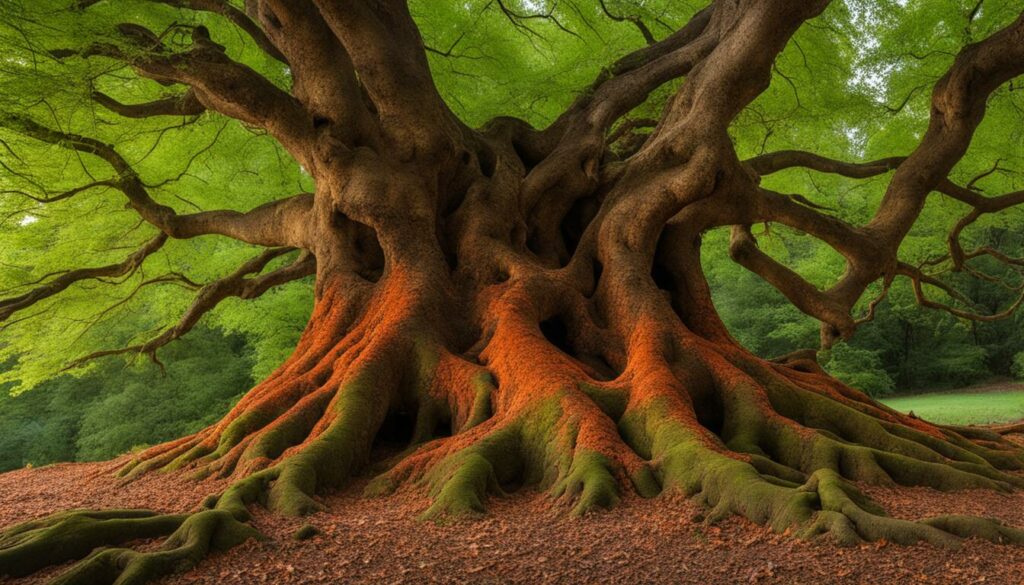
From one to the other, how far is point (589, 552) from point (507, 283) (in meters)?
3.67

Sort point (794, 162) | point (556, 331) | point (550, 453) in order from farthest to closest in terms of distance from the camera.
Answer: point (794, 162) < point (556, 331) < point (550, 453)

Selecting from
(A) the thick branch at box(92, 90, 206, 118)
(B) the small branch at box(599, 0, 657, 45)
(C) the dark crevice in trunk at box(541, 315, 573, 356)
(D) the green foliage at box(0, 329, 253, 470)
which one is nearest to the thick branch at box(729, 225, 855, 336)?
(C) the dark crevice in trunk at box(541, 315, 573, 356)

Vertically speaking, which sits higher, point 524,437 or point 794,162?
point 794,162

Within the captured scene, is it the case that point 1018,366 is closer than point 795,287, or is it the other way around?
point 795,287

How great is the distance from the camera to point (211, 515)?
3.10m

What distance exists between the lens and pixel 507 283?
636 cm

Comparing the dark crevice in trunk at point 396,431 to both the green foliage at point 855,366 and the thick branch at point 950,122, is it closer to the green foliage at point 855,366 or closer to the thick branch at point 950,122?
the thick branch at point 950,122

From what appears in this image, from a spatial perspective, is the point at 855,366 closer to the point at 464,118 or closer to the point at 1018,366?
the point at 1018,366

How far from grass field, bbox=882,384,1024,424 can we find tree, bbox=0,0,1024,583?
7850 mm

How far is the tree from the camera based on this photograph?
3854mm

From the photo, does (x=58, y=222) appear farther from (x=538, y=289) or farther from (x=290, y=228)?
(x=538, y=289)

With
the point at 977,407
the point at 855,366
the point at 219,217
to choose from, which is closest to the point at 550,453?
the point at 219,217

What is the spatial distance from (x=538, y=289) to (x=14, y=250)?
29.1 feet

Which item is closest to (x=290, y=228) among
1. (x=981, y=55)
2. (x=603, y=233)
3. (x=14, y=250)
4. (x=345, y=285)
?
(x=345, y=285)
